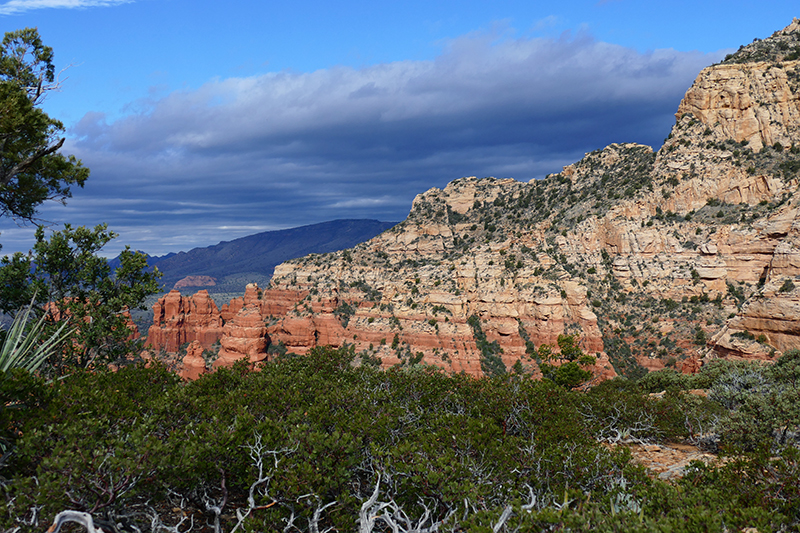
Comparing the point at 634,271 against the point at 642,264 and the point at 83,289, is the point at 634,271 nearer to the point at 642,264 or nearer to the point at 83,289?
the point at 642,264

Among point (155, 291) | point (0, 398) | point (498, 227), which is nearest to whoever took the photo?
point (0, 398)

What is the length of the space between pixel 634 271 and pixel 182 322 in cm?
8908

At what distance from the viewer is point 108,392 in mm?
10742

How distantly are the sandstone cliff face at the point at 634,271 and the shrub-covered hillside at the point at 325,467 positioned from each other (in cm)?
A: 3806

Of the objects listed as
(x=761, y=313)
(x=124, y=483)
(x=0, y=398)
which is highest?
(x=0, y=398)

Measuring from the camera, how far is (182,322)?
95125mm

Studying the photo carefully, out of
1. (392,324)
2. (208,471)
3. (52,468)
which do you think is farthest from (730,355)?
(52,468)

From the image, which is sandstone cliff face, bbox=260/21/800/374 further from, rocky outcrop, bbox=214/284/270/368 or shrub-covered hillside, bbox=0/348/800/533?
shrub-covered hillside, bbox=0/348/800/533

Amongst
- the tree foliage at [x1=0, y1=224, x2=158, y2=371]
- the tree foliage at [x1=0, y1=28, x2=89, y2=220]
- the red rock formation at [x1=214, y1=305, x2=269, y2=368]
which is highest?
the tree foliage at [x1=0, y1=28, x2=89, y2=220]

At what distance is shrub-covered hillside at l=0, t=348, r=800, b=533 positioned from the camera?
7.13 m

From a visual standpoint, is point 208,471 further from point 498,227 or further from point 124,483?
point 498,227

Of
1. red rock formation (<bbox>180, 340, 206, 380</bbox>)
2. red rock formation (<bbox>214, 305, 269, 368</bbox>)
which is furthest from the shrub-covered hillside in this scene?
red rock formation (<bbox>180, 340, 206, 380</bbox>)

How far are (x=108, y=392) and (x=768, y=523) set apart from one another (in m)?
14.3

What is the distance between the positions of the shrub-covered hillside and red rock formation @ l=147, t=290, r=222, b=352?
82264mm
